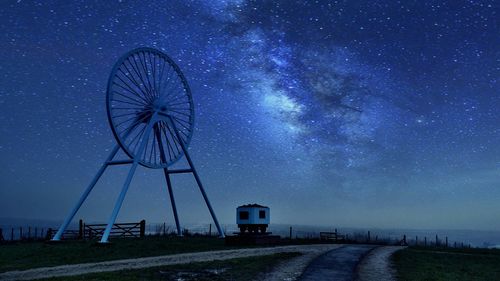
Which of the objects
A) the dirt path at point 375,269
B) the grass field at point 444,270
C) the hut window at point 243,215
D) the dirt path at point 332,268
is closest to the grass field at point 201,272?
the dirt path at point 332,268

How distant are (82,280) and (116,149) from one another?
21.3 meters

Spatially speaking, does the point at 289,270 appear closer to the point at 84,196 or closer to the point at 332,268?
the point at 332,268

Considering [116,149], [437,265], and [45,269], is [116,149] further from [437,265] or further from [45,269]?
[437,265]

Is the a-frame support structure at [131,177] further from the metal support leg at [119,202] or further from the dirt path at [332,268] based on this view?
the dirt path at [332,268]

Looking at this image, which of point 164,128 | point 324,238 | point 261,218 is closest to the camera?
point 261,218

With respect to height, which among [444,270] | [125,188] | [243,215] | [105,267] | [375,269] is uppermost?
[125,188]

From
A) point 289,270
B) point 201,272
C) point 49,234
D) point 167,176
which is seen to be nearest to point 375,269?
point 289,270

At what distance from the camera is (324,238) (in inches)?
1816

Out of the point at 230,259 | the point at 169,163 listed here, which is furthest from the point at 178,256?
the point at 169,163

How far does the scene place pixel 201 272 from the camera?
17.3m

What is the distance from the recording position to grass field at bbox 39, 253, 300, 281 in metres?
15.7

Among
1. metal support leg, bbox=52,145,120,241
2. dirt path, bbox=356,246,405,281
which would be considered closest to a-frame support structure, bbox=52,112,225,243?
metal support leg, bbox=52,145,120,241

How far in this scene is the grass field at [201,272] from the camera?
617 inches

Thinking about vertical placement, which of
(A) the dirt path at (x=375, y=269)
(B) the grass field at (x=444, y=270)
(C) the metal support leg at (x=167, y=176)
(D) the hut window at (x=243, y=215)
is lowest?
(B) the grass field at (x=444, y=270)
